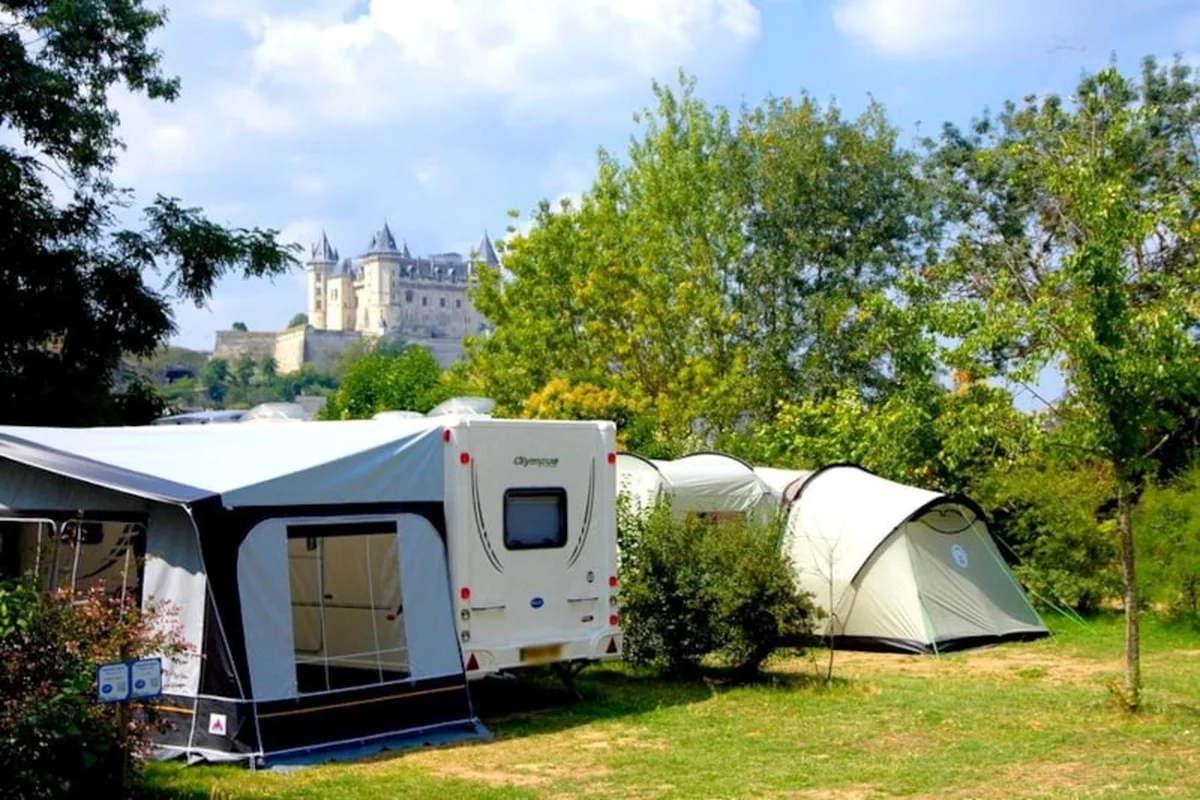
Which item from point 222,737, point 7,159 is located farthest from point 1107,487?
point 7,159

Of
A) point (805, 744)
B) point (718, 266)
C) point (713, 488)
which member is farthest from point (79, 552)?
point (718, 266)

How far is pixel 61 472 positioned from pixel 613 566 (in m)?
4.50

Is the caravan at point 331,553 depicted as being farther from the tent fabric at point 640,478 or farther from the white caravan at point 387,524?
the tent fabric at point 640,478

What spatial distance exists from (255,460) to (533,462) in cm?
225

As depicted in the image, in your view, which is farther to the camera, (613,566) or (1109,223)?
(613,566)

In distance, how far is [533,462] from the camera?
11.4 m

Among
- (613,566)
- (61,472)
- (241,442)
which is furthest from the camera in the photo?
(613,566)

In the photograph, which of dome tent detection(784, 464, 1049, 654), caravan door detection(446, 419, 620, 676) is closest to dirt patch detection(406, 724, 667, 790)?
caravan door detection(446, 419, 620, 676)

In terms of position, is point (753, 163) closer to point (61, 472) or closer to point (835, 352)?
point (835, 352)

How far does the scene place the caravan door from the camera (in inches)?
432

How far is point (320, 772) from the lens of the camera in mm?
9219

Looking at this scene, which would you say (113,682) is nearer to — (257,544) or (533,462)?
(257,544)

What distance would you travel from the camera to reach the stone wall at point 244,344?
175 m

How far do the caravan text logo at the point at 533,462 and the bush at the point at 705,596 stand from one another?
1963 mm
